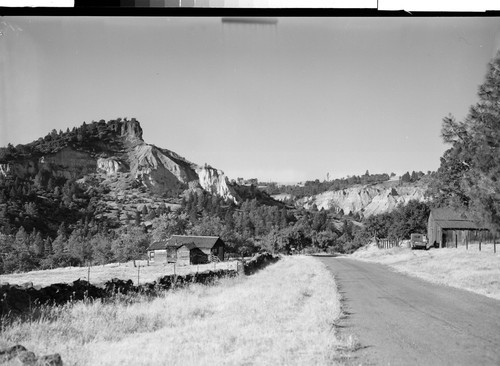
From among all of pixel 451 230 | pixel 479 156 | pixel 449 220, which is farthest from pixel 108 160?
pixel 479 156

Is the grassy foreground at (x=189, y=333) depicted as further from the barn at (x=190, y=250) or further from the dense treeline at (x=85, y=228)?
the barn at (x=190, y=250)

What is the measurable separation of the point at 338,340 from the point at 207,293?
9.58 meters

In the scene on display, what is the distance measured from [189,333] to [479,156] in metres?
12.5

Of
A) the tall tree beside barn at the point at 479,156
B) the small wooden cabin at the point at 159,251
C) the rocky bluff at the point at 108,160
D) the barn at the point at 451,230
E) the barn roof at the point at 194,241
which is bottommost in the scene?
the small wooden cabin at the point at 159,251

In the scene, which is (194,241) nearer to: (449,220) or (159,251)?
(159,251)

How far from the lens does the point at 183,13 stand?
23.9 feet

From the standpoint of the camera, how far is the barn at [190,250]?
215 feet

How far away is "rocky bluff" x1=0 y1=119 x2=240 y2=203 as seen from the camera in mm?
40469

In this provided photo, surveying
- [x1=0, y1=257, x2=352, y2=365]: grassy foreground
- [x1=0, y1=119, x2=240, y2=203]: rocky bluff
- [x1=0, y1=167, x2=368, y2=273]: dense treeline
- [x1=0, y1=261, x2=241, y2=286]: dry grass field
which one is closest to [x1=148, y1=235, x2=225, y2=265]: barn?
[x1=0, y1=167, x2=368, y2=273]: dense treeline

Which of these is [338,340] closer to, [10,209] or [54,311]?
[54,311]

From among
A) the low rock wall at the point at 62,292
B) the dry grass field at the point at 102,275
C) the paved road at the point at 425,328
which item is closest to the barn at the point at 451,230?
the dry grass field at the point at 102,275

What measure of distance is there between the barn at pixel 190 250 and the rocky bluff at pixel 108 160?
10.8 m

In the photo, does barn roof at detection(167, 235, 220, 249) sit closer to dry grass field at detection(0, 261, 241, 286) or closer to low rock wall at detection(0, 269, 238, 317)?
dry grass field at detection(0, 261, 241, 286)

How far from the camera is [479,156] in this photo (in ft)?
52.0
